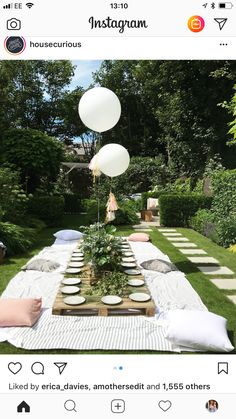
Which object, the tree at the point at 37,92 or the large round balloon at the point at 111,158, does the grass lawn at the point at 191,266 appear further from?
the tree at the point at 37,92

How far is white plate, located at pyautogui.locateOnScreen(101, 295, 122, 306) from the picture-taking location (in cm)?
603

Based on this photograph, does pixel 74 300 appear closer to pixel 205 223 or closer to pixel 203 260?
pixel 203 260

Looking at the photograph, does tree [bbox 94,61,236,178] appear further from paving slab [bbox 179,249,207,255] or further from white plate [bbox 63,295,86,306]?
white plate [bbox 63,295,86,306]

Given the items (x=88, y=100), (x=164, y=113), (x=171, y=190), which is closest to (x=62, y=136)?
(x=164, y=113)

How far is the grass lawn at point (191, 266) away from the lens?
5.92m
